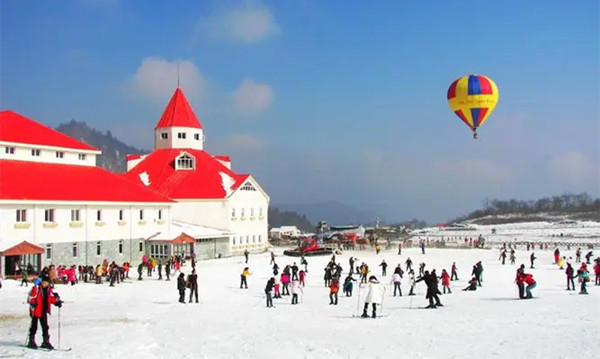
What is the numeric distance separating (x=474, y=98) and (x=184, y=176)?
29.2m

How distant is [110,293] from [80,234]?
15593mm

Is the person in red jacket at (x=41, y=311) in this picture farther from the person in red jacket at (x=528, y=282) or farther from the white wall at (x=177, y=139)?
the white wall at (x=177, y=139)

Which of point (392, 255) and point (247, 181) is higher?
point (247, 181)

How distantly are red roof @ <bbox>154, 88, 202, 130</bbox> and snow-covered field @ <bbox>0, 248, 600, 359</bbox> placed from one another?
4187cm

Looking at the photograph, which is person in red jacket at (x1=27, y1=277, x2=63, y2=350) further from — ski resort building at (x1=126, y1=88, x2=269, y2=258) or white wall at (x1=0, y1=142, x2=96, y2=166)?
ski resort building at (x1=126, y1=88, x2=269, y2=258)

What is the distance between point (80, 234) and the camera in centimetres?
4406

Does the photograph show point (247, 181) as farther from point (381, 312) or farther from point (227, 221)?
point (381, 312)

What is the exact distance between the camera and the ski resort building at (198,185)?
6266 cm

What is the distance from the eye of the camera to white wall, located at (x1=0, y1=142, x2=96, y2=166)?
4450 centimetres

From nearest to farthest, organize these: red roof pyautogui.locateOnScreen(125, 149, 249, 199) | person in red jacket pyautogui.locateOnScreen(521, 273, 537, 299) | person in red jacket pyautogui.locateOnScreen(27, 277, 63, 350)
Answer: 1. person in red jacket pyautogui.locateOnScreen(27, 277, 63, 350)
2. person in red jacket pyautogui.locateOnScreen(521, 273, 537, 299)
3. red roof pyautogui.locateOnScreen(125, 149, 249, 199)

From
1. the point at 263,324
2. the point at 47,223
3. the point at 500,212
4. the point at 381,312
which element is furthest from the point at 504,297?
the point at 500,212

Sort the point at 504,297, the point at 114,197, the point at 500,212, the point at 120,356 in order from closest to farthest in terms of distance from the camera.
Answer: the point at 120,356 → the point at 504,297 → the point at 114,197 → the point at 500,212

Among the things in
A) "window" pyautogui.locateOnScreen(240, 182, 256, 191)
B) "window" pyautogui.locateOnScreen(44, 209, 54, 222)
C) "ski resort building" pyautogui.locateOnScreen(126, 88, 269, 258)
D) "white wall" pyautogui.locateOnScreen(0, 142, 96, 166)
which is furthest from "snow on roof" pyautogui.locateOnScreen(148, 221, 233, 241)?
"window" pyautogui.locateOnScreen(44, 209, 54, 222)

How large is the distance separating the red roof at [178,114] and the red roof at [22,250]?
36.1 meters
